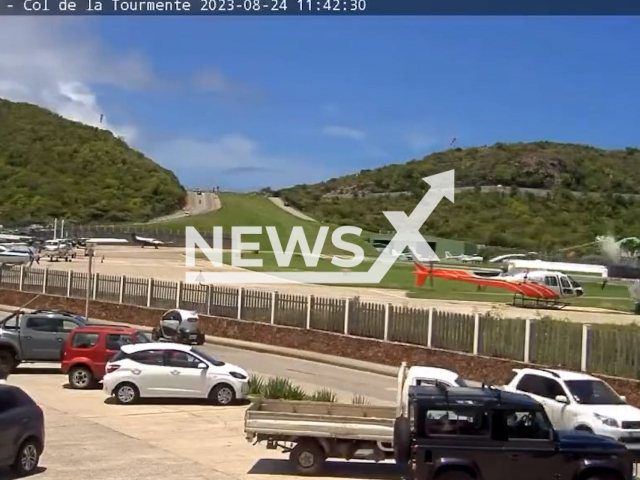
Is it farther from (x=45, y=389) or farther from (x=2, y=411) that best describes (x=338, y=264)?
(x=2, y=411)

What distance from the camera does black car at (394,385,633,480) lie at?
12.4 metres

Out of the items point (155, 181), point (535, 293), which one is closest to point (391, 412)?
point (535, 293)

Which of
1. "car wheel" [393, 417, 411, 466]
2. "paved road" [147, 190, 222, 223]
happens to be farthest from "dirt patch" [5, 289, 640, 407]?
"paved road" [147, 190, 222, 223]

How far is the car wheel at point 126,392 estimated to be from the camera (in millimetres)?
21172

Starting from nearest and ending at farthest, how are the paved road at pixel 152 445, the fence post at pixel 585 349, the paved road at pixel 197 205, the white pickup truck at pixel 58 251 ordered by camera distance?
the paved road at pixel 152 445 → the fence post at pixel 585 349 → the white pickup truck at pixel 58 251 → the paved road at pixel 197 205

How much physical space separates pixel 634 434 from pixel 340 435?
580 centimetres

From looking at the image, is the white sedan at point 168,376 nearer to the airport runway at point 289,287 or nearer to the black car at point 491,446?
the black car at point 491,446

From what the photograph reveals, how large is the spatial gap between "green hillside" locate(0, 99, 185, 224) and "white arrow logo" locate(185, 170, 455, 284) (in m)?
39.0

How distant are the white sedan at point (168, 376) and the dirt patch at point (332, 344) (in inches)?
356

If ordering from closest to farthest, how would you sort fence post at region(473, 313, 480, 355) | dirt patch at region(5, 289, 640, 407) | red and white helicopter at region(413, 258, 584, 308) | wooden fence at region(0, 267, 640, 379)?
wooden fence at region(0, 267, 640, 379)
dirt patch at region(5, 289, 640, 407)
fence post at region(473, 313, 480, 355)
red and white helicopter at region(413, 258, 584, 308)

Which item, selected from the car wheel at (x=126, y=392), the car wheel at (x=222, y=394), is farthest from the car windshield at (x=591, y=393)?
the car wheel at (x=126, y=392)

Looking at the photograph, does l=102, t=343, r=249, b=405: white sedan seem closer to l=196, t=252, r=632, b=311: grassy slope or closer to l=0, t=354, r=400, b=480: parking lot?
l=0, t=354, r=400, b=480: parking lot

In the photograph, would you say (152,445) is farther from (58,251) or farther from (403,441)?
(58,251)

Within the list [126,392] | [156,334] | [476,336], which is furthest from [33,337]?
[476,336]
